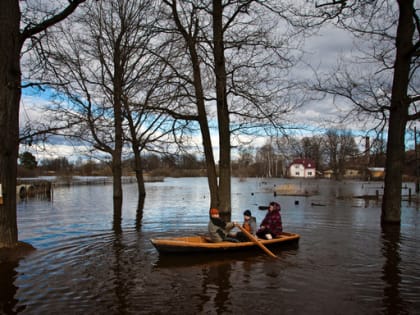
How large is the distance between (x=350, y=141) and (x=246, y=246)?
74.7 meters

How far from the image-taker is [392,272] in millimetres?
8188

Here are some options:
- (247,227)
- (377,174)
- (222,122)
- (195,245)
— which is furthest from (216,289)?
(377,174)

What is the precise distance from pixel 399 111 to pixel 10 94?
12624mm

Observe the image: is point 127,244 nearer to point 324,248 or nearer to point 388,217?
point 324,248

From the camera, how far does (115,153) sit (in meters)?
26.9

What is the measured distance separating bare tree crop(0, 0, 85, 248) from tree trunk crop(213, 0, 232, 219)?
7.00 meters

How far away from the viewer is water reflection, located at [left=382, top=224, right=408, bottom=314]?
6.25 metres

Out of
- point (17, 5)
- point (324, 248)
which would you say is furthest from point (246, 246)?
point (17, 5)

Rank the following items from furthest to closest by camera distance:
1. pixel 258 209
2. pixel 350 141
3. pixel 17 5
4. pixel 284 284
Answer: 1. pixel 350 141
2. pixel 258 209
3. pixel 17 5
4. pixel 284 284

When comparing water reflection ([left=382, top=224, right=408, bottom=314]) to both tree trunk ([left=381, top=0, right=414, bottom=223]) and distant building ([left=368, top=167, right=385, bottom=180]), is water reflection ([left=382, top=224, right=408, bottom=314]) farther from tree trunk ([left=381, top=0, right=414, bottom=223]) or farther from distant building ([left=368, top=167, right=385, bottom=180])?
distant building ([left=368, top=167, right=385, bottom=180])

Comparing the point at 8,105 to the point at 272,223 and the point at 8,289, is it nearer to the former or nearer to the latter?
the point at 8,289

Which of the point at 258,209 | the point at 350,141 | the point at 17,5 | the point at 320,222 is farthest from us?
the point at 350,141

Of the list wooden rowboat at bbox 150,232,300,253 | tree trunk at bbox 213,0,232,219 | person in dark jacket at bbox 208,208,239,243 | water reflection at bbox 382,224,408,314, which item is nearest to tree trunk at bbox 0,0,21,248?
wooden rowboat at bbox 150,232,300,253

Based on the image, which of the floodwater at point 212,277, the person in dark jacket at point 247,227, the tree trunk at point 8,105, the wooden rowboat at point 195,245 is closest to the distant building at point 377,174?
the floodwater at point 212,277
